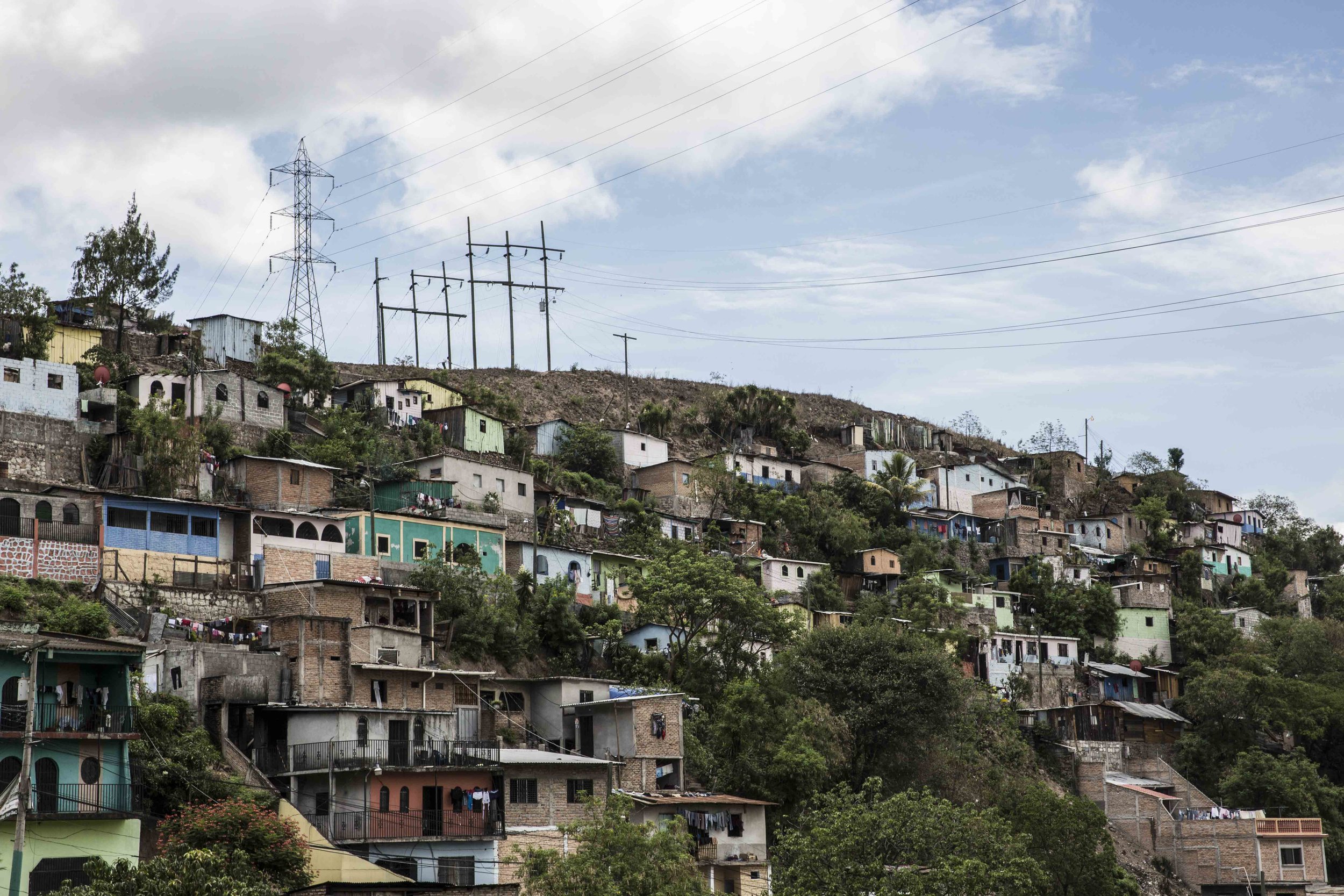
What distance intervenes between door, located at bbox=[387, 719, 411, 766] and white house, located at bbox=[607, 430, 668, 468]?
3794 centimetres

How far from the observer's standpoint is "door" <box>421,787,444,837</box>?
38906 mm

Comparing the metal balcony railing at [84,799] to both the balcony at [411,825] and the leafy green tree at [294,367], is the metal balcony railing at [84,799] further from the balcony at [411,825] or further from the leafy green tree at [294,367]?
the leafy green tree at [294,367]

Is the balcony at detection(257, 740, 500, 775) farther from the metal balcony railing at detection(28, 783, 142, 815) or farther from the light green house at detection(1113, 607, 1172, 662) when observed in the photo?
the light green house at detection(1113, 607, 1172, 662)

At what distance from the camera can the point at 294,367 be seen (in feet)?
210

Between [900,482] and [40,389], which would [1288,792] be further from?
[40,389]

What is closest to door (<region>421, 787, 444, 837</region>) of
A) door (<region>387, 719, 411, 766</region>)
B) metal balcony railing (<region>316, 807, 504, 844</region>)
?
metal balcony railing (<region>316, 807, 504, 844</region>)

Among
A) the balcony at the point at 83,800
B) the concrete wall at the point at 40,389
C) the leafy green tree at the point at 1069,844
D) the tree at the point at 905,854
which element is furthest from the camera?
the leafy green tree at the point at 1069,844

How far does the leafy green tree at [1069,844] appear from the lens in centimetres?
5256

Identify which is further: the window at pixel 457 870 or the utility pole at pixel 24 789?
the window at pixel 457 870

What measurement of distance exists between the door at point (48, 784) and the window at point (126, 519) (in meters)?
13.5

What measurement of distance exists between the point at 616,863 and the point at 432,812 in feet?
20.4

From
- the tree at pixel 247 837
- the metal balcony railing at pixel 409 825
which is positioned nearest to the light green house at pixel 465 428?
the metal balcony railing at pixel 409 825

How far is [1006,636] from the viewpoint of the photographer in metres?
71.3

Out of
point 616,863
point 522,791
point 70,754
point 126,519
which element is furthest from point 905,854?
point 126,519
